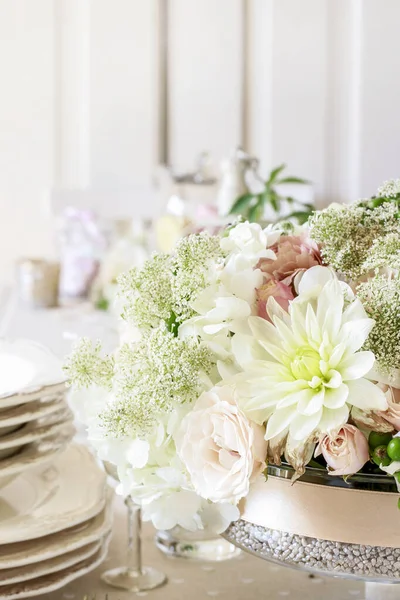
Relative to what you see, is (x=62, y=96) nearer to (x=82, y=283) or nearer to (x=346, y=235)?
(x=82, y=283)

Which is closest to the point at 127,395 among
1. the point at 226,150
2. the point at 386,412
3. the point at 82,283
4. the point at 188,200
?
the point at 386,412

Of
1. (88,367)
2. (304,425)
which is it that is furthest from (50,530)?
(304,425)

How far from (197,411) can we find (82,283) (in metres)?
1.74

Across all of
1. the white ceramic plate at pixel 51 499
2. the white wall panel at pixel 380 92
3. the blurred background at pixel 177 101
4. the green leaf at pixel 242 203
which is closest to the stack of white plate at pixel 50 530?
the white ceramic plate at pixel 51 499

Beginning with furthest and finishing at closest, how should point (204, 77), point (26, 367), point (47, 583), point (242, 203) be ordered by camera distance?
1. point (204, 77)
2. point (242, 203)
3. point (26, 367)
4. point (47, 583)

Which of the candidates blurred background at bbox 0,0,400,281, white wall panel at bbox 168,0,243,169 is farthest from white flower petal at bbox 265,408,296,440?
white wall panel at bbox 168,0,243,169

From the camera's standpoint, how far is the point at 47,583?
581 millimetres

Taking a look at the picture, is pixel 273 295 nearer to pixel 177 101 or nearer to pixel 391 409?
pixel 391 409

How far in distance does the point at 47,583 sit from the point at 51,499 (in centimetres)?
8

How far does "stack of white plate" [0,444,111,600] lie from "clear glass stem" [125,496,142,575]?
0.02m

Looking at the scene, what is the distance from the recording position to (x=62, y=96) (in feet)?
8.73

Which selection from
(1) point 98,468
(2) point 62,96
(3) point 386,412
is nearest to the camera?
(3) point 386,412

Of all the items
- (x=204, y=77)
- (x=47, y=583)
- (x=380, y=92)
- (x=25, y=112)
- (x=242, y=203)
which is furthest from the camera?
(x=25, y=112)

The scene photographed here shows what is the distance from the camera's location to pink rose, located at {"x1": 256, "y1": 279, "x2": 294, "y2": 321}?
50 cm
